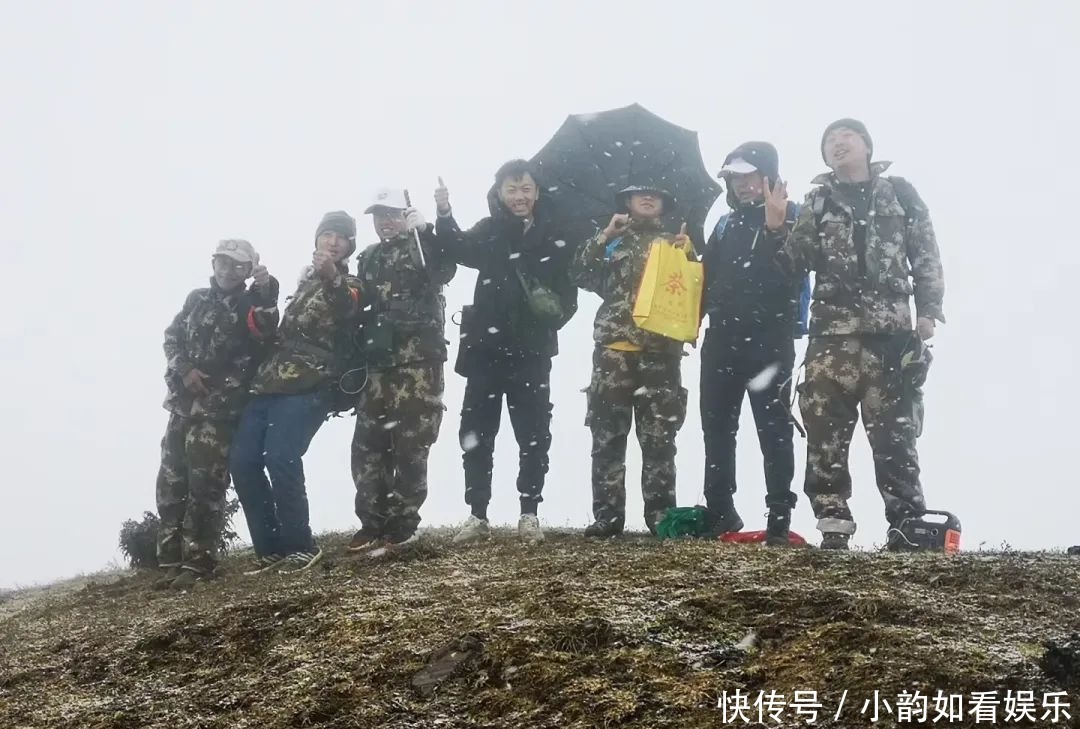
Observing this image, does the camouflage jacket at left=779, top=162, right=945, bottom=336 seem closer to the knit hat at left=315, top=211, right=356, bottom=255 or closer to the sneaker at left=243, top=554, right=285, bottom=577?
the knit hat at left=315, top=211, right=356, bottom=255

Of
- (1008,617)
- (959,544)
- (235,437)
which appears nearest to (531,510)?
(235,437)

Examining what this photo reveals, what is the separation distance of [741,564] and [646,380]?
226 centimetres

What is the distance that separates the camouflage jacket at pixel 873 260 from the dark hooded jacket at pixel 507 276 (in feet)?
6.44

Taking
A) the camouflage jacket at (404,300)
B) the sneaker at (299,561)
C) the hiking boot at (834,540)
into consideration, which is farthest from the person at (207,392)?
the hiking boot at (834,540)

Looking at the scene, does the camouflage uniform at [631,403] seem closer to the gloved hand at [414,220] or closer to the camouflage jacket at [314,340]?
the gloved hand at [414,220]

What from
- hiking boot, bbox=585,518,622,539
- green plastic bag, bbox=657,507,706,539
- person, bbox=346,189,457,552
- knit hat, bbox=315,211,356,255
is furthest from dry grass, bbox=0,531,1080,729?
knit hat, bbox=315,211,356,255

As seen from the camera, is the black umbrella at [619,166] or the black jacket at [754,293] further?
the black umbrella at [619,166]

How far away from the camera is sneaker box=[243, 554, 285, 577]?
6.94 metres

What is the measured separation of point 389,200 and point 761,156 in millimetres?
2962

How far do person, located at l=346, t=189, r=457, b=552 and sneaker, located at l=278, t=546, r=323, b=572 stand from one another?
0.88 feet

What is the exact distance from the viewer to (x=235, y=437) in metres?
7.54

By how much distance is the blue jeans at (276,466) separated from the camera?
23.4 feet

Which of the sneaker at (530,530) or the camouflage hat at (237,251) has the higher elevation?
the camouflage hat at (237,251)

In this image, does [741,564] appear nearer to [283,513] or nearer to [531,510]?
[531,510]
